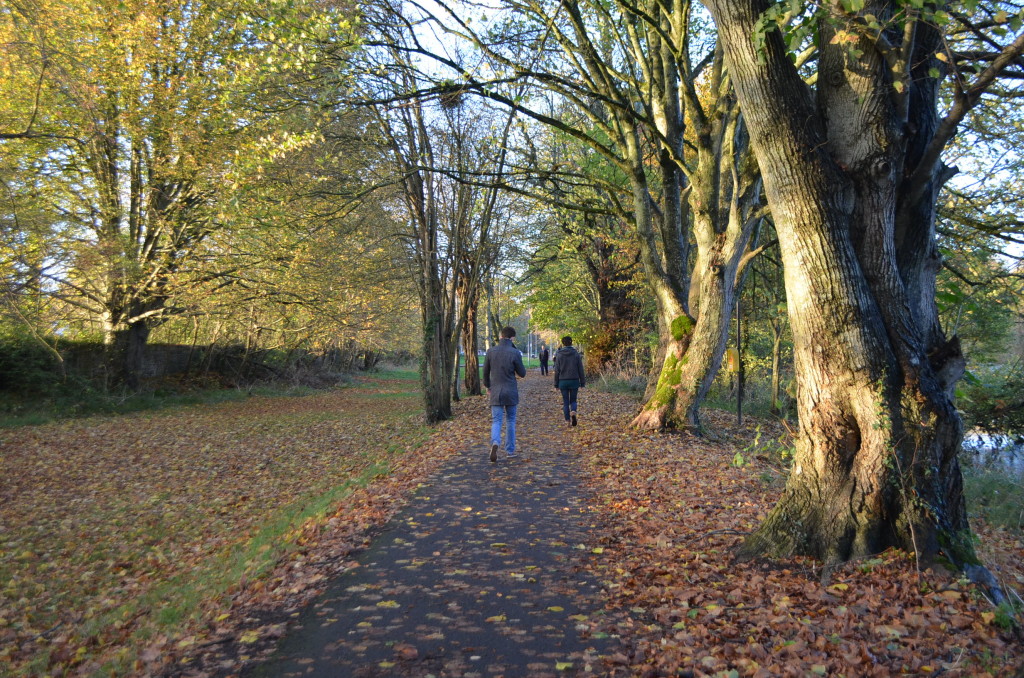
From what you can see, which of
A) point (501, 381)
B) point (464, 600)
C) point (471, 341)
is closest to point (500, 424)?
point (501, 381)

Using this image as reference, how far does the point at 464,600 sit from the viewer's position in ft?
16.4

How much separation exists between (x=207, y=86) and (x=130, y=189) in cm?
641

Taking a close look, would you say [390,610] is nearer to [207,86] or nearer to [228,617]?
[228,617]

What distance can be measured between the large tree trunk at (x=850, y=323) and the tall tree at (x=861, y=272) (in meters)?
0.01

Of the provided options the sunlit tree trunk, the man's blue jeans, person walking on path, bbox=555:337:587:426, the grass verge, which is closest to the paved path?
the grass verge

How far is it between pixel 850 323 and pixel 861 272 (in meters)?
0.43

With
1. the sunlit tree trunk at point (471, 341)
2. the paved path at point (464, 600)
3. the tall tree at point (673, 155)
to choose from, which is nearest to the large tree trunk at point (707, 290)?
the tall tree at point (673, 155)

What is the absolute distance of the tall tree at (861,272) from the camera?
15.1 ft

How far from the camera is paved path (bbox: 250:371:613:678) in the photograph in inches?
160

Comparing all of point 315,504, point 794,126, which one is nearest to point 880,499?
point 794,126

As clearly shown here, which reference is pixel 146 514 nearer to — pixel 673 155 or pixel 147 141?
pixel 673 155

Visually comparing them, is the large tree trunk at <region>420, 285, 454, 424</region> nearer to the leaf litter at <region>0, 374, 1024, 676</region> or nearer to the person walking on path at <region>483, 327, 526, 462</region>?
the leaf litter at <region>0, 374, 1024, 676</region>

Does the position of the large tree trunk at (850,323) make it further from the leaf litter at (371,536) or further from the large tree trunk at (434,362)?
the large tree trunk at (434,362)

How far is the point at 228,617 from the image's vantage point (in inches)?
200
